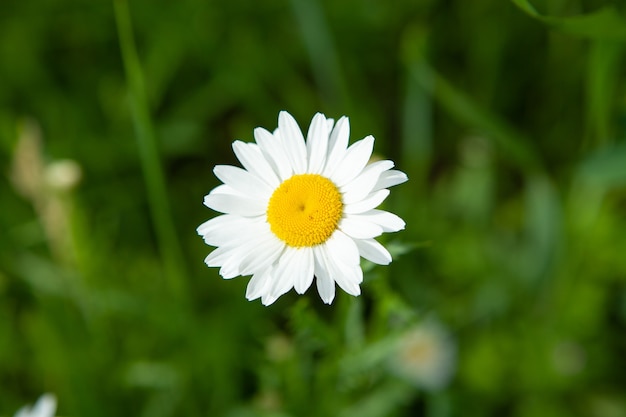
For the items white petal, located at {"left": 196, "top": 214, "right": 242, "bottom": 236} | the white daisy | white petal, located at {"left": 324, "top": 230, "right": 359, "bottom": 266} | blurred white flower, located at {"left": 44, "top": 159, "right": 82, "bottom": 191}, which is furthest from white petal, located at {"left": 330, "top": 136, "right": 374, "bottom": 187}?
blurred white flower, located at {"left": 44, "top": 159, "right": 82, "bottom": 191}

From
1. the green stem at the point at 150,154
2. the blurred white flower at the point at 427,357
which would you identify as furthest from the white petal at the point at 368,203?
the blurred white flower at the point at 427,357

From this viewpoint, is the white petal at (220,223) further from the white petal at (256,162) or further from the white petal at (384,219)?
the white petal at (384,219)

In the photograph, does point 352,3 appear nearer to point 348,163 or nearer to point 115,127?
point 115,127

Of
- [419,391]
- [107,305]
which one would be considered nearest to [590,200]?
[419,391]

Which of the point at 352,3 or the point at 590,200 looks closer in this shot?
the point at 590,200

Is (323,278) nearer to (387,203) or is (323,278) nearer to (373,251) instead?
(373,251)

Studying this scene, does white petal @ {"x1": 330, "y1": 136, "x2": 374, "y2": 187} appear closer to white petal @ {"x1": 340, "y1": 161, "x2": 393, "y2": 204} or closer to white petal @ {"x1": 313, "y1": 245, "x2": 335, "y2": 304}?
white petal @ {"x1": 340, "y1": 161, "x2": 393, "y2": 204}
